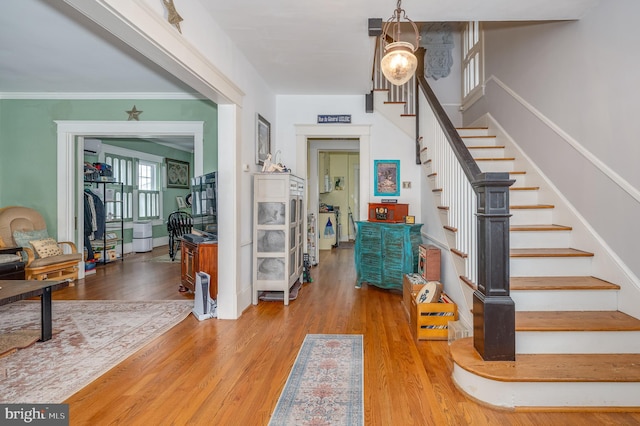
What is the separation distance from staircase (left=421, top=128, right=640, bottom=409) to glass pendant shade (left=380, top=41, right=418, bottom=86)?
1.37m

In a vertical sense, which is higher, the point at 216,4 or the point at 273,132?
the point at 216,4

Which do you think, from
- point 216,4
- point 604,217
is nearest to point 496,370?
point 604,217

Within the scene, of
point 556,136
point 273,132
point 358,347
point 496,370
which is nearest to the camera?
point 496,370

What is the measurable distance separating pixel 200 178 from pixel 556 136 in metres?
4.15

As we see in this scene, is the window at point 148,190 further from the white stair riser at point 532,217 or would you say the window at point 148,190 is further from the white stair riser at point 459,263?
the white stair riser at point 532,217

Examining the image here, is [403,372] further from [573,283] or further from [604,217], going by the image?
[604,217]

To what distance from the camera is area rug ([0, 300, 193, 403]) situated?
2.18 metres

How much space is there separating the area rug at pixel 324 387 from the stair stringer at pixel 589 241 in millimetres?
1942

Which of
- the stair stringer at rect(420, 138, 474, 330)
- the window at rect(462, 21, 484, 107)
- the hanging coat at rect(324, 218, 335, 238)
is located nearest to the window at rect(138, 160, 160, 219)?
the hanging coat at rect(324, 218, 335, 238)

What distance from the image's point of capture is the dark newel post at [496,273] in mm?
2047

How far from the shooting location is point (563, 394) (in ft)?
6.24

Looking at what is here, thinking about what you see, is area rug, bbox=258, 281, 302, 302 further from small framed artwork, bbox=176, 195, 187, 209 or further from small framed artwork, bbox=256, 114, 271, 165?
small framed artwork, bbox=176, 195, 187, 209

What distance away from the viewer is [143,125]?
5.11 m

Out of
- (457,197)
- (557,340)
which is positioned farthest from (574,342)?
(457,197)
